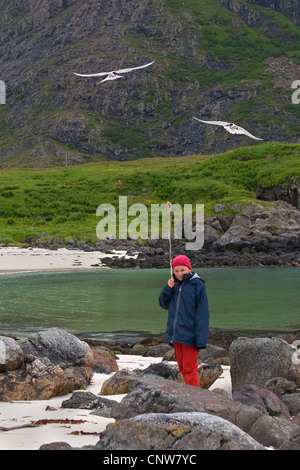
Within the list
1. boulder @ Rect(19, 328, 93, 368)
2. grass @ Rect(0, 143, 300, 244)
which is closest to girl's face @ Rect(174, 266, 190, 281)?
boulder @ Rect(19, 328, 93, 368)

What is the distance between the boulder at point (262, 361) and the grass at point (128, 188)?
45905mm

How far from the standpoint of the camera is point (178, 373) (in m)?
9.83

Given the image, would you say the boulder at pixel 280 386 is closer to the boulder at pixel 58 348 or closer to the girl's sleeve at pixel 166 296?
the girl's sleeve at pixel 166 296

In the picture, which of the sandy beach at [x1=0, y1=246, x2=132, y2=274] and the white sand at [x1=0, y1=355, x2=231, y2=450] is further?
the sandy beach at [x1=0, y1=246, x2=132, y2=274]

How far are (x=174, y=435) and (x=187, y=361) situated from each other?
3.44 metres

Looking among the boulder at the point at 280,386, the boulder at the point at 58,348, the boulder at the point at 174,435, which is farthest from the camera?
the boulder at the point at 58,348

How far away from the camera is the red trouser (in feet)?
29.6

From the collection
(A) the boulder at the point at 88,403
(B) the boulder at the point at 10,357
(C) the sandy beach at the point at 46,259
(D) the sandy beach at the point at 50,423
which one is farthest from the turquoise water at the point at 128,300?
(A) the boulder at the point at 88,403

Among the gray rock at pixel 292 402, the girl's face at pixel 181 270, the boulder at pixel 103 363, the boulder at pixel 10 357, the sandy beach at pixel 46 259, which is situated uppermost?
the girl's face at pixel 181 270

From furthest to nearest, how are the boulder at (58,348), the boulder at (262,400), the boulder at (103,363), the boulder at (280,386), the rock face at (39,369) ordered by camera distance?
the boulder at (103,363), the boulder at (58,348), the boulder at (280,386), the rock face at (39,369), the boulder at (262,400)

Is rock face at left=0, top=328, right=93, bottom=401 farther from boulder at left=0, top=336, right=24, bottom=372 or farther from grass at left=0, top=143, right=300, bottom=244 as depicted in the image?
grass at left=0, top=143, right=300, bottom=244

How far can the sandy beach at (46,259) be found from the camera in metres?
44.8

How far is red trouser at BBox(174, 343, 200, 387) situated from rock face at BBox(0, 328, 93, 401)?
1.79 meters

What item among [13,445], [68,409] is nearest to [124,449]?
[13,445]
